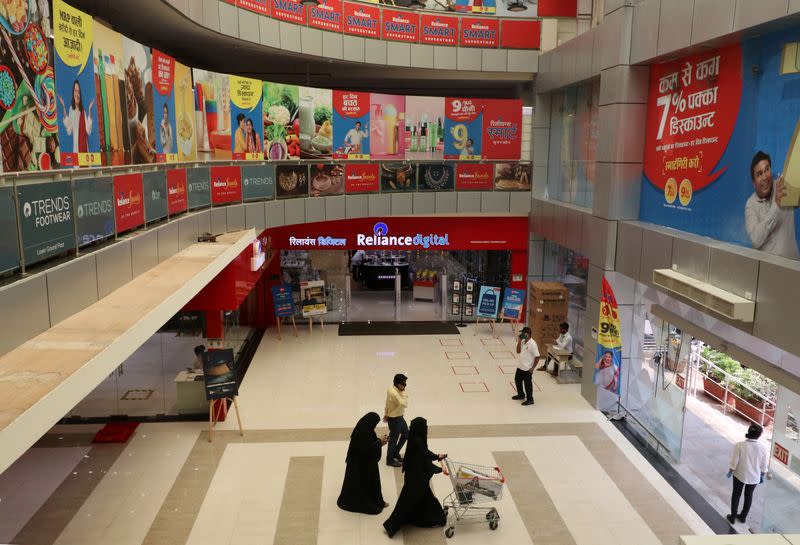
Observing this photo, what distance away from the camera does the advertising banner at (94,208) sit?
17.5 ft

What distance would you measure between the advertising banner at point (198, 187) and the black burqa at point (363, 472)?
3.99 metres

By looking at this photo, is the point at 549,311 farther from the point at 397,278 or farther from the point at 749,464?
the point at 749,464

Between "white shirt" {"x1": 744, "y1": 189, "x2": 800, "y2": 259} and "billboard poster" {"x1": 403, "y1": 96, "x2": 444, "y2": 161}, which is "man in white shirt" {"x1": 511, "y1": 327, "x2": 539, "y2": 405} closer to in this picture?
"white shirt" {"x1": 744, "y1": 189, "x2": 800, "y2": 259}

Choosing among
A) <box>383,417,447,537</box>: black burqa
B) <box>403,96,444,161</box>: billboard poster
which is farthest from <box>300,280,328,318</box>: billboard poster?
<box>383,417,447,537</box>: black burqa

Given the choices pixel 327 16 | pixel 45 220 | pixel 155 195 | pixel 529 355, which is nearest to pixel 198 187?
pixel 155 195

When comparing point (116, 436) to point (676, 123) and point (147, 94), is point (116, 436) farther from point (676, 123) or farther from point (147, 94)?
point (676, 123)

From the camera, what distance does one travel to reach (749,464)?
7.61 m

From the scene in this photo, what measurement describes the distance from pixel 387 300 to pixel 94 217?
1423cm

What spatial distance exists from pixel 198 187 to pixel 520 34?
10.2m

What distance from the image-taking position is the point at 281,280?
17328mm

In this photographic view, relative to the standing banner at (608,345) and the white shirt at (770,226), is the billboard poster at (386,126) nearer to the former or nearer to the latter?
the standing banner at (608,345)

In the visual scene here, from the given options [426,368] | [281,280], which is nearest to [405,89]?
[281,280]

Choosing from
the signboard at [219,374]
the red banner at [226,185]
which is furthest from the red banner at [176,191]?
the signboard at [219,374]

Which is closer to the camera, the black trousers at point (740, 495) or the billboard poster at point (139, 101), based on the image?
the billboard poster at point (139, 101)
